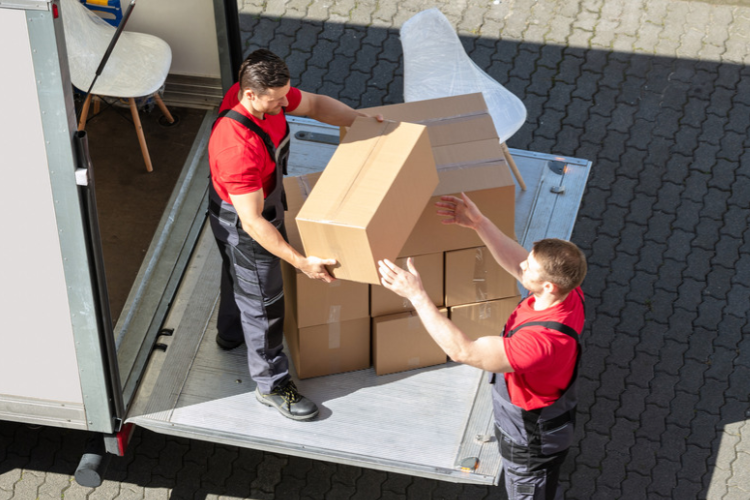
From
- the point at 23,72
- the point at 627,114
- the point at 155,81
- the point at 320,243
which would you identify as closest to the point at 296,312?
the point at 320,243

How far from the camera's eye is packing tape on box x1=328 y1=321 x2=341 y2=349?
3.92 m

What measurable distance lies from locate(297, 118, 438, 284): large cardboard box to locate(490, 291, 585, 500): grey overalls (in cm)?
63

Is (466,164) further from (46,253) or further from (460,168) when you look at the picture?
(46,253)

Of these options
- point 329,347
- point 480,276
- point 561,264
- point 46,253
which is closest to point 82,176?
point 46,253

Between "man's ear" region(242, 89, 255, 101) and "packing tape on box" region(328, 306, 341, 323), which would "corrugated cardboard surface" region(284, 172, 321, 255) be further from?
"man's ear" region(242, 89, 255, 101)

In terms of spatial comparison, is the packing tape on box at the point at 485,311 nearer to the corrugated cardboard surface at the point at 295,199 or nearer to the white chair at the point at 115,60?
the corrugated cardboard surface at the point at 295,199

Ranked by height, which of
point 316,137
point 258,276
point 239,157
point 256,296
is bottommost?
point 316,137

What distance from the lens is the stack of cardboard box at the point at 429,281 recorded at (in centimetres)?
374

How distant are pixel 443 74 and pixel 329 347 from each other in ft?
6.28

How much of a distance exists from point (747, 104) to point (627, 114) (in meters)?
0.95

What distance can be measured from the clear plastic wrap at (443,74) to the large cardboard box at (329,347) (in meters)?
1.52

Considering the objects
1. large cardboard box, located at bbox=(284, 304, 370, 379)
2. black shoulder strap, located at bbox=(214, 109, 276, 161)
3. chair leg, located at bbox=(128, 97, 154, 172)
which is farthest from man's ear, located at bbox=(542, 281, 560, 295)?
chair leg, located at bbox=(128, 97, 154, 172)

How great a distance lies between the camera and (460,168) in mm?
3771

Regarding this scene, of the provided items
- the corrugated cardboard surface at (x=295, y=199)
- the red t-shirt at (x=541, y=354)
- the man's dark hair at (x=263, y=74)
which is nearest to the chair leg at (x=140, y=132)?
the corrugated cardboard surface at (x=295, y=199)
